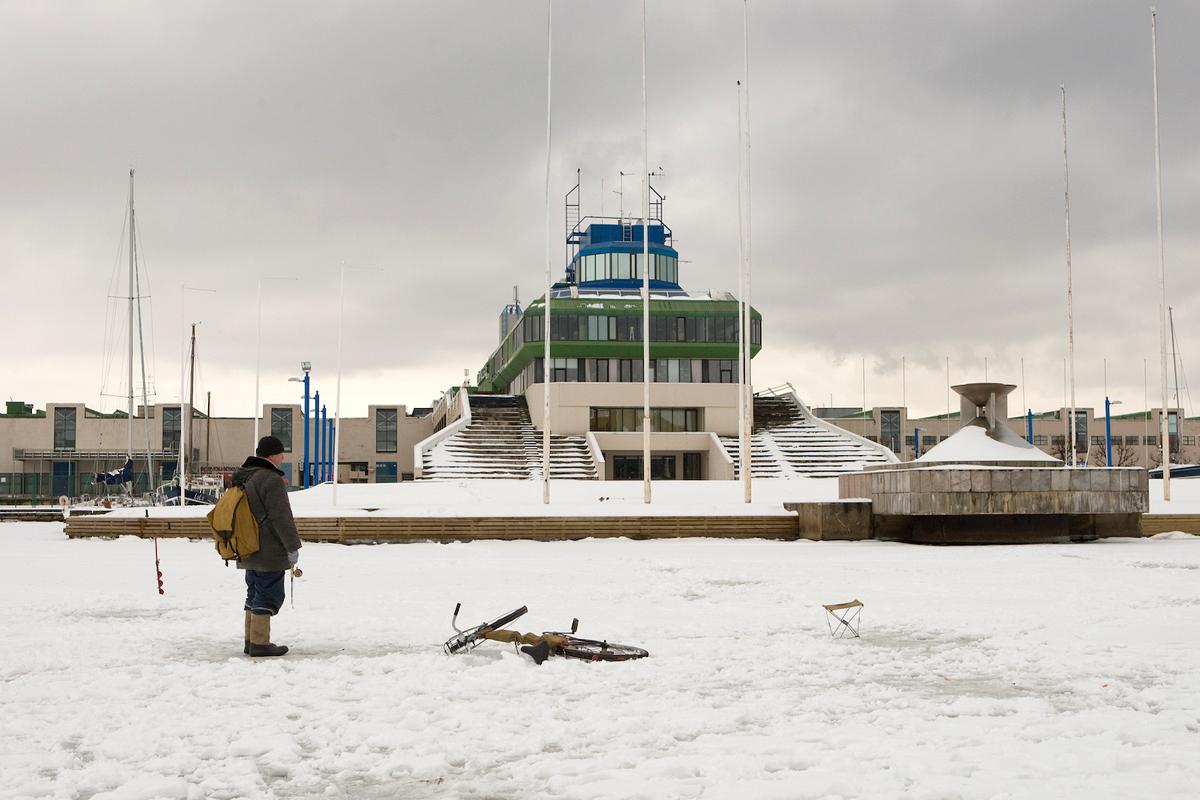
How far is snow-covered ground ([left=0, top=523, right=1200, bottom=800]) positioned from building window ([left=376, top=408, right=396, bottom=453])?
73.1 m

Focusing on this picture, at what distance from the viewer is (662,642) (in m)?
10.1

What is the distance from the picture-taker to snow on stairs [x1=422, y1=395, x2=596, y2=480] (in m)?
49.4

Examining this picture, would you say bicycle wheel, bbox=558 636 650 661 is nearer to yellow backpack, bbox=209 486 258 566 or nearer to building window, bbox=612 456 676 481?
yellow backpack, bbox=209 486 258 566

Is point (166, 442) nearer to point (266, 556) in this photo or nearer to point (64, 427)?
point (64, 427)

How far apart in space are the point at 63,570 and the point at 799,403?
51.9m

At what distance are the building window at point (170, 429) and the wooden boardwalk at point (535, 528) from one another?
68396 mm

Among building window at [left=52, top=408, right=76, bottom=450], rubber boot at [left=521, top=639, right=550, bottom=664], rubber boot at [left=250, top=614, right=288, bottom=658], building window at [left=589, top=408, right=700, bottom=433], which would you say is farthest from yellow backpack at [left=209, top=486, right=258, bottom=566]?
building window at [left=52, top=408, right=76, bottom=450]

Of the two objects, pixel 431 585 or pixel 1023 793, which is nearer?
pixel 1023 793

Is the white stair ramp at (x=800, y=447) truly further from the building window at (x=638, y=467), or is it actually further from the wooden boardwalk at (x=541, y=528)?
the wooden boardwalk at (x=541, y=528)

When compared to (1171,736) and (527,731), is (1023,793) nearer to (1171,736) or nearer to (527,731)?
(1171,736)

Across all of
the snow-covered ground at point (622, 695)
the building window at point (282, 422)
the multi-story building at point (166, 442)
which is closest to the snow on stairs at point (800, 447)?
the multi-story building at point (166, 442)

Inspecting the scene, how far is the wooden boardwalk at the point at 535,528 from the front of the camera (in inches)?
923

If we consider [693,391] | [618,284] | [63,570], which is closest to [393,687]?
[63,570]

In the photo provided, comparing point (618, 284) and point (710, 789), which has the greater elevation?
point (618, 284)
